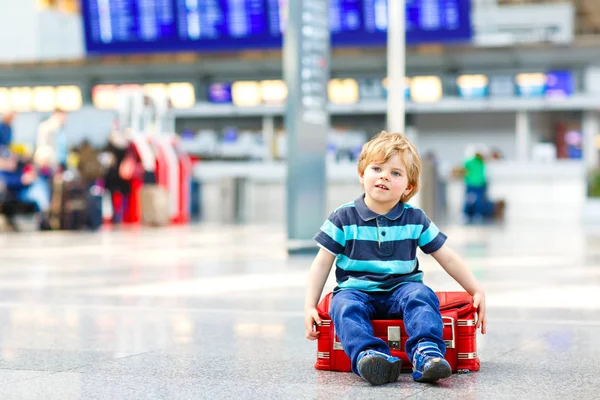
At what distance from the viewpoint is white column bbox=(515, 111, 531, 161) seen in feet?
83.8

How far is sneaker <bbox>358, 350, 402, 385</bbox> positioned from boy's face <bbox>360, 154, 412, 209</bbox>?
63 centimetres

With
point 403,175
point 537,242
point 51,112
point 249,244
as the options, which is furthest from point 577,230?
point 51,112

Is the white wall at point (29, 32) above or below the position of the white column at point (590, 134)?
above

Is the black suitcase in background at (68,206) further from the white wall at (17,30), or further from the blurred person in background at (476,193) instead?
the white wall at (17,30)

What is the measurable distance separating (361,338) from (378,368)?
0.15 m

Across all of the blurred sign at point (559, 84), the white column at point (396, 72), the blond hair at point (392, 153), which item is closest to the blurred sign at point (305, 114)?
the white column at point (396, 72)

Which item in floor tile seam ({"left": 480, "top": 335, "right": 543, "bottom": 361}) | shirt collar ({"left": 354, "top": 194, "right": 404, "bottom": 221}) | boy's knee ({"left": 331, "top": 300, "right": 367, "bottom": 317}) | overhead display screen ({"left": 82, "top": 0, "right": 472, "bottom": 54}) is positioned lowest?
floor tile seam ({"left": 480, "top": 335, "right": 543, "bottom": 361})

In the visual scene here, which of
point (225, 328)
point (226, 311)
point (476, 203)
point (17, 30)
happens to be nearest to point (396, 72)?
point (226, 311)

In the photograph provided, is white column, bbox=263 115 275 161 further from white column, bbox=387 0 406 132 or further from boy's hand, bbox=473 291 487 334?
boy's hand, bbox=473 291 487 334

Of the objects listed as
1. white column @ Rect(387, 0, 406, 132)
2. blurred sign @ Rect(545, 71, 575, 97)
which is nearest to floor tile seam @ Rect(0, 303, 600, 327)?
white column @ Rect(387, 0, 406, 132)

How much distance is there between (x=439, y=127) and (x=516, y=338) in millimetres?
22078

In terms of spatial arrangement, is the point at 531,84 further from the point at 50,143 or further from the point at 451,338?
the point at 451,338

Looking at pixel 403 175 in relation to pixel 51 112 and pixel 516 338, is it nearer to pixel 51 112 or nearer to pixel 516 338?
pixel 516 338

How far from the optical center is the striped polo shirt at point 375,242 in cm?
384
